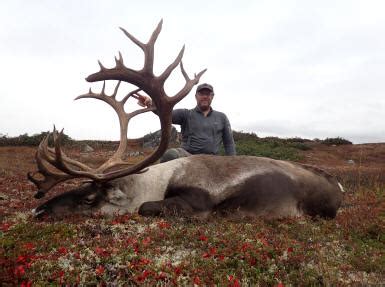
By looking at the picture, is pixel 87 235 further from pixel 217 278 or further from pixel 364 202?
pixel 364 202

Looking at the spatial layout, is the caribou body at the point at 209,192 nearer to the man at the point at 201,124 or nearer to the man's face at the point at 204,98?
the man at the point at 201,124

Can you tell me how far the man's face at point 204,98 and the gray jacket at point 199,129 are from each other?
0.33 feet

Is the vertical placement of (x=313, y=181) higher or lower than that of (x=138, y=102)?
lower

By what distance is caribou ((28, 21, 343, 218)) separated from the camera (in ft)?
16.9

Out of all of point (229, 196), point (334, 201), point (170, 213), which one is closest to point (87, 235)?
point (170, 213)

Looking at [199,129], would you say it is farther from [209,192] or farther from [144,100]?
[209,192]

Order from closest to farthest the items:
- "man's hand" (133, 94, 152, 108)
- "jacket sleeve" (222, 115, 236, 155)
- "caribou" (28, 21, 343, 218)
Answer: "caribou" (28, 21, 343, 218), "man's hand" (133, 94, 152, 108), "jacket sleeve" (222, 115, 236, 155)

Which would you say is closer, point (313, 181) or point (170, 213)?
point (170, 213)

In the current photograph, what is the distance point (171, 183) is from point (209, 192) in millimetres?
566

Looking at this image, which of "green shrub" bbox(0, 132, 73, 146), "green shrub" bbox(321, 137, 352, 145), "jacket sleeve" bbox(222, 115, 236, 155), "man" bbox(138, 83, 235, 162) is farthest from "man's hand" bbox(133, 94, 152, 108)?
"green shrub" bbox(321, 137, 352, 145)

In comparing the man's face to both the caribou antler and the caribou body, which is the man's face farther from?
the caribou antler

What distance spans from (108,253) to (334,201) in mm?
3911

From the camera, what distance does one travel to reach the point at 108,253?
138 inches

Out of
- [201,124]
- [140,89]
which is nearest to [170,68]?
[140,89]
